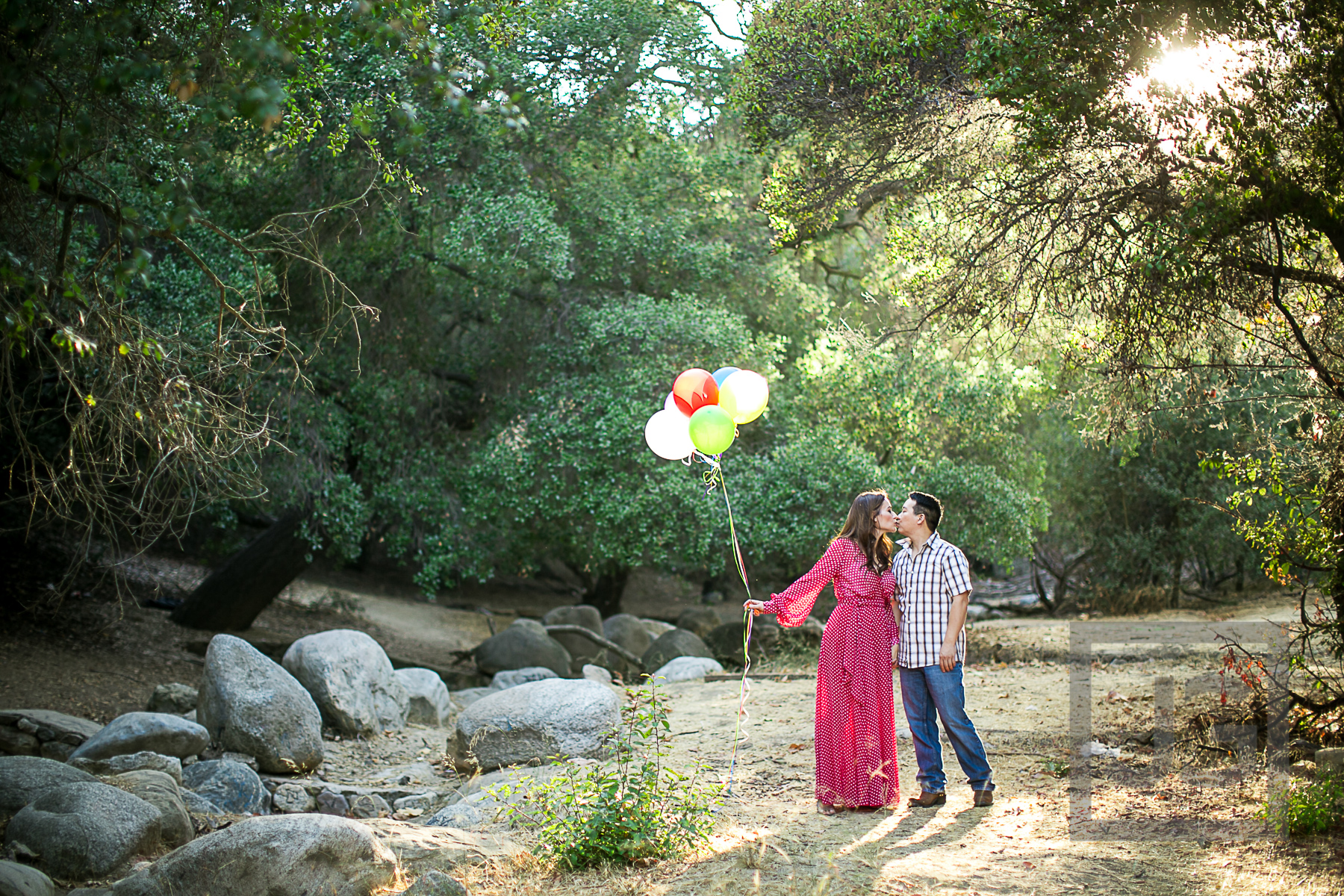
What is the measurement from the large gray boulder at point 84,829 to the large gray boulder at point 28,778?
0.24 m

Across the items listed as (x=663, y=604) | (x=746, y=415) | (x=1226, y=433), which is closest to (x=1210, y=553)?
(x=1226, y=433)

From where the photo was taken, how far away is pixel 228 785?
777cm

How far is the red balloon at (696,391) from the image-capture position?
6.37m

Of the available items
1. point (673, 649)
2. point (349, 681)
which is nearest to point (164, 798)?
point (349, 681)

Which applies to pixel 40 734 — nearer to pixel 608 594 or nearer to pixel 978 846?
pixel 978 846

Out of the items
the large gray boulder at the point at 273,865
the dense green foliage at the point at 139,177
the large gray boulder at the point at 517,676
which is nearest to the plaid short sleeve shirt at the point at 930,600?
the large gray boulder at the point at 273,865

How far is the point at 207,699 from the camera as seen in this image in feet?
28.9

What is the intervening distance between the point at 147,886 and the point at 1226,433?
56.4 feet

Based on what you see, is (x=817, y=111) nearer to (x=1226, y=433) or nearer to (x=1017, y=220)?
(x=1017, y=220)

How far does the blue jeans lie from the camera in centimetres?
545

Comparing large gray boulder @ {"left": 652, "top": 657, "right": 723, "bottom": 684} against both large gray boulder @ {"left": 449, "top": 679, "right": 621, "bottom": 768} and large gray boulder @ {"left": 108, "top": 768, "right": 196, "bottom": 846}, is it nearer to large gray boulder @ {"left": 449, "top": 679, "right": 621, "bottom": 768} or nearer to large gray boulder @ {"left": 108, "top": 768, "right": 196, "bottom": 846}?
large gray boulder @ {"left": 449, "top": 679, "right": 621, "bottom": 768}

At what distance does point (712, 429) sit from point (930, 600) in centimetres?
161

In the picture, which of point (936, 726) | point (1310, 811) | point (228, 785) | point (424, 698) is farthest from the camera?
point (424, 698)

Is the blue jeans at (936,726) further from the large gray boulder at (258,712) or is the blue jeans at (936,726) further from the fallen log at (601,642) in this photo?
the fallen log at (601,642)
